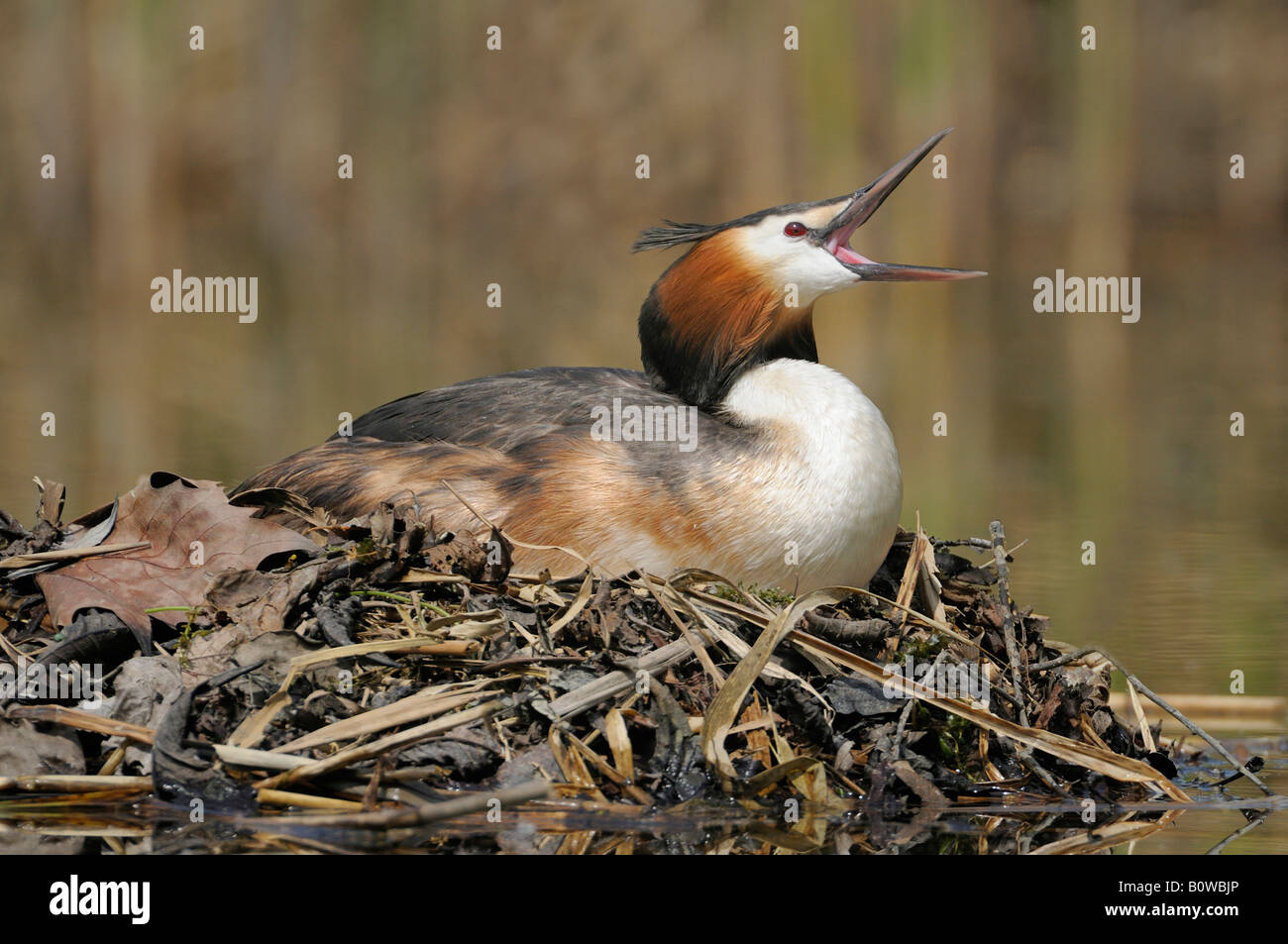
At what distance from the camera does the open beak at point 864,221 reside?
222 inches

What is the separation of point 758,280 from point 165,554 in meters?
2.14

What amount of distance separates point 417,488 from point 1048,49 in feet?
50.0

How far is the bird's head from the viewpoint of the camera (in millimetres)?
5723

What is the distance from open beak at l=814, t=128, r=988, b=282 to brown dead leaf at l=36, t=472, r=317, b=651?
2.08 meters

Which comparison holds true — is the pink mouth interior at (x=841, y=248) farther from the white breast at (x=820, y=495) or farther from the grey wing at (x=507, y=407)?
the grey wing at (x=507, y=407)

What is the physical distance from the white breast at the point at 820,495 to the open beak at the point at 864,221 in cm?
50

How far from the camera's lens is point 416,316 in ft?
51.6

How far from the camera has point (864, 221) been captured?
571cm

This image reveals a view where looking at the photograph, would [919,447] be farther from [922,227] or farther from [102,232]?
[102,232]

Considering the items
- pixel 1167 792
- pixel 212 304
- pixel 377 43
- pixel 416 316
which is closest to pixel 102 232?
pixel 212 304
